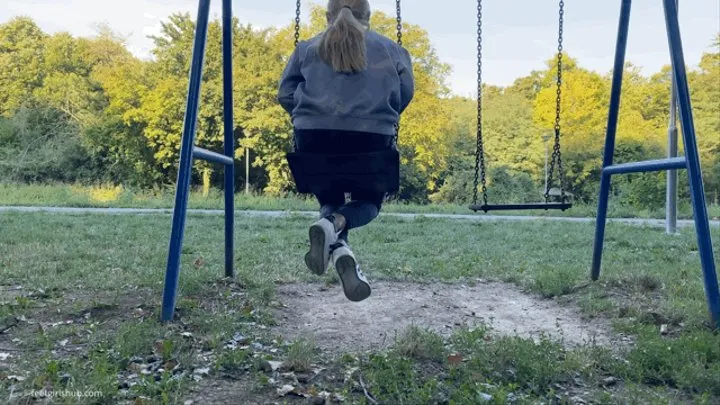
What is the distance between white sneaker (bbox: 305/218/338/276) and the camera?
122 inches

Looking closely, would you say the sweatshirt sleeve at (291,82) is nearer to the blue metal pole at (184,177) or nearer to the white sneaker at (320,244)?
the blue metal pole at (184,177)

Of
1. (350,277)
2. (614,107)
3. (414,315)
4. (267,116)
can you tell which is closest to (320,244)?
(350,277)

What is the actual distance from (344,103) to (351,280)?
94cm

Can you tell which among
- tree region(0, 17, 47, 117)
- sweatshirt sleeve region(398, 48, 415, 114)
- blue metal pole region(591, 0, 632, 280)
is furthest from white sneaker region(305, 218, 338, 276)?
tree region(0, 17, 47, 117)

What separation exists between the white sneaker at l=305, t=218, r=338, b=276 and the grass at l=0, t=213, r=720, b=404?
422mm

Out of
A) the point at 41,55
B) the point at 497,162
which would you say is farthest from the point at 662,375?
the point at 41,55

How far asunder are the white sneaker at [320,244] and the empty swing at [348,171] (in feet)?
0.91

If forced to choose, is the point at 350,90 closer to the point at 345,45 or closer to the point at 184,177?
the point at 345,45

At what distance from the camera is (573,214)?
15.1m

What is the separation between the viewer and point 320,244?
3.11 metres

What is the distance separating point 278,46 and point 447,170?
6.76m

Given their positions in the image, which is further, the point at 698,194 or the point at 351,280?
the point at 698,194

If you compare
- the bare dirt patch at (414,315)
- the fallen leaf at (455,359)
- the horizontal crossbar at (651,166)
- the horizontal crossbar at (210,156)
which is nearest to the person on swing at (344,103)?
the fallen leaf at (455,359)

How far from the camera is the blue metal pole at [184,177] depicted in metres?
3.57
